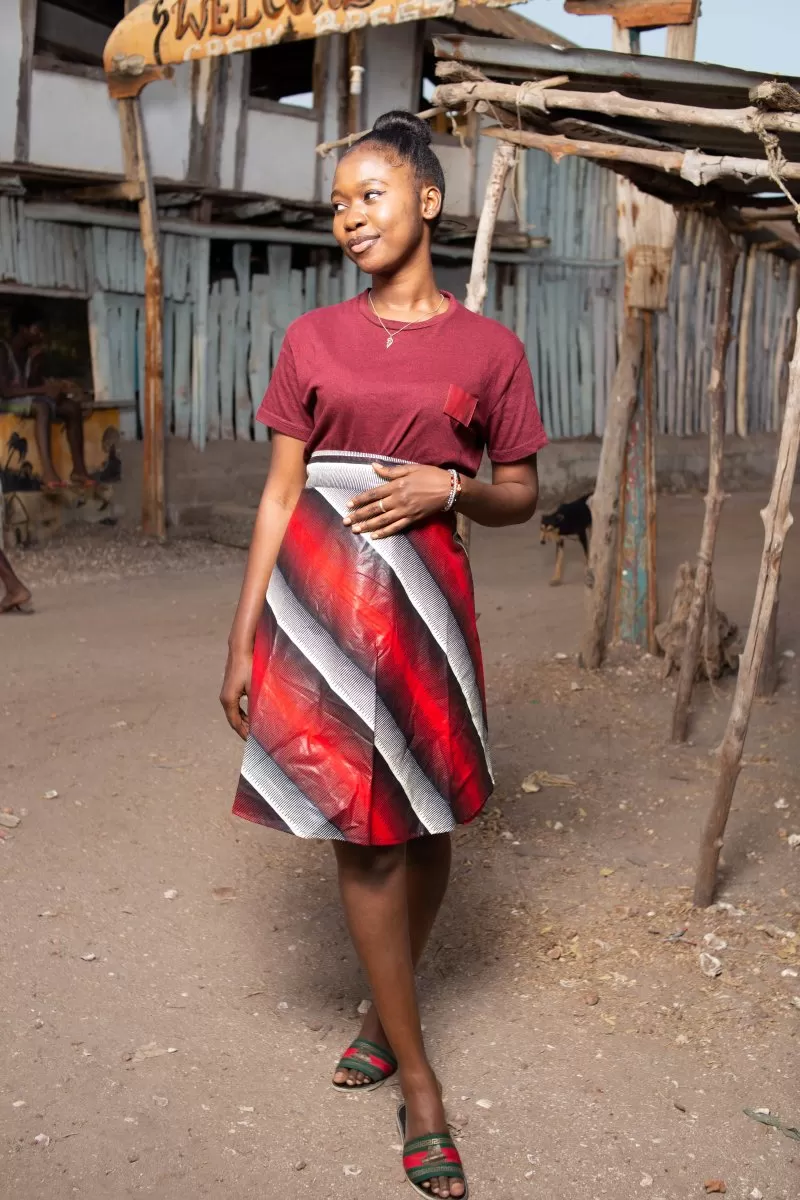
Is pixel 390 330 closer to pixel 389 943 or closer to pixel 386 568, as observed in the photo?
pixel 386 568

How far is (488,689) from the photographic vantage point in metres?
5.98

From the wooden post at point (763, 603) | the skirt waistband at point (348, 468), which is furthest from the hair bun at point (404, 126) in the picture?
the wooden post at point (763, 603)

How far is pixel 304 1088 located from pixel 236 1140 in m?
0.25

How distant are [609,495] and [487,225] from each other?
1.79 m

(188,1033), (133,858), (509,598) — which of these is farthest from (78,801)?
(509,598)

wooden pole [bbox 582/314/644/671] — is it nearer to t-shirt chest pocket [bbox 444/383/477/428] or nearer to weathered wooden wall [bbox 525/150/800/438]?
t-shirt chest pocket [bbox 444/383/477/428]

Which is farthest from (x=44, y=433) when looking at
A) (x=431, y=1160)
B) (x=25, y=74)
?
(x=431, y=1160)

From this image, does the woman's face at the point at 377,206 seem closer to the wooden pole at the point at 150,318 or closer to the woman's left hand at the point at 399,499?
the woman's left hand at the point at 399,499

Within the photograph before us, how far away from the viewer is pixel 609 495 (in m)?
6.10

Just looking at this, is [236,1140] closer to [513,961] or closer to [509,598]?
[513,961]

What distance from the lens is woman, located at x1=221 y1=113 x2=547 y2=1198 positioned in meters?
2.40

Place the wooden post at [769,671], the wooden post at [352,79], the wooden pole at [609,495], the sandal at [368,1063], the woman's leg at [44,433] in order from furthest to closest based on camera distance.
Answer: the wooden post at [352,79]
the woman's leg at [44,433]
the wooden pole at [609,495]
the wooden post at [769,671]
the sandal at [368,1063]

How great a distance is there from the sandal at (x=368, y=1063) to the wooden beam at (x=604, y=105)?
8.53 ft

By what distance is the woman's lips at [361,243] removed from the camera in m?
2.43
